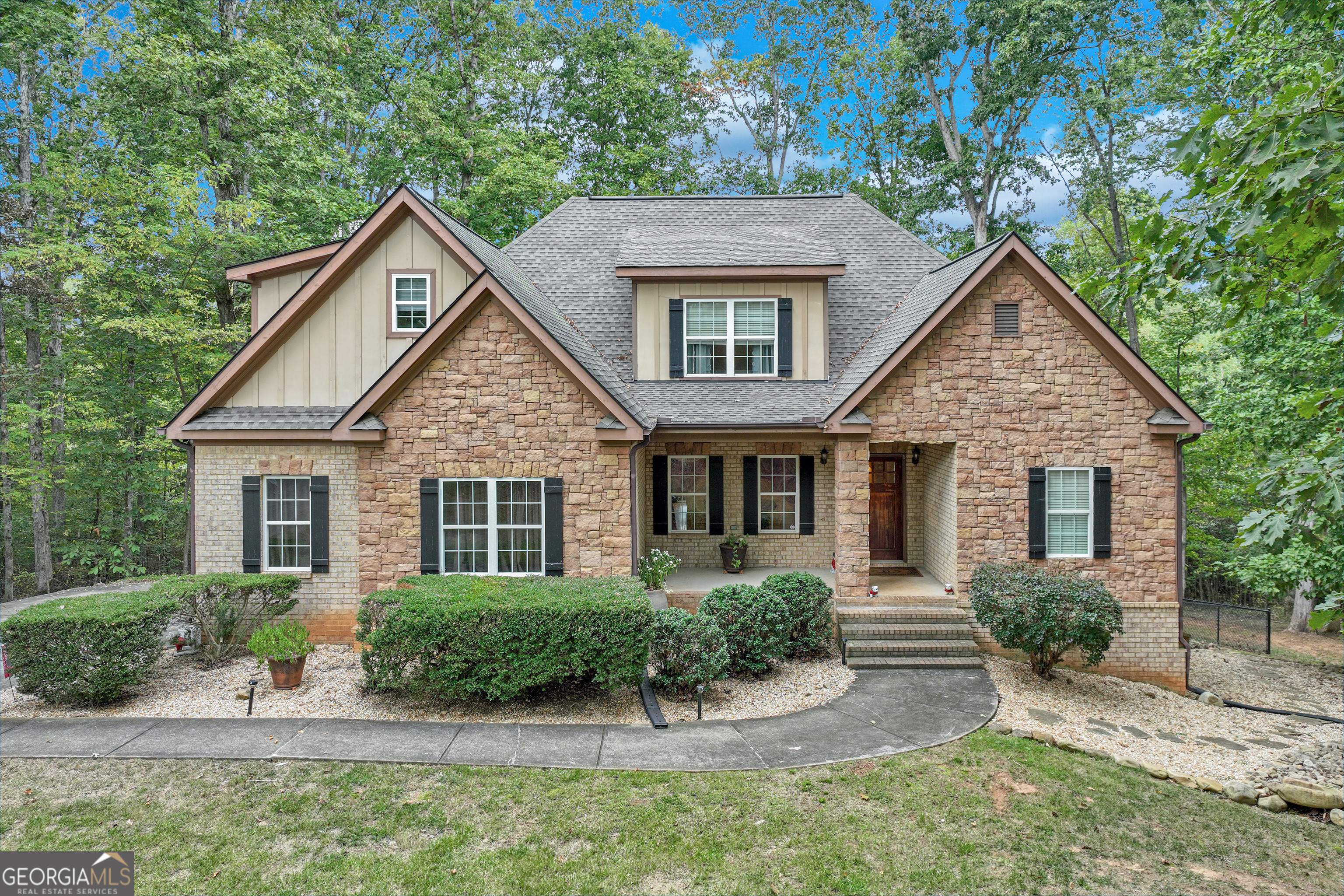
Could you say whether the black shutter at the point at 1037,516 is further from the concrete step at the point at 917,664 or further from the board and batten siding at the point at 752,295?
the board and batten siding at the point at 752,295

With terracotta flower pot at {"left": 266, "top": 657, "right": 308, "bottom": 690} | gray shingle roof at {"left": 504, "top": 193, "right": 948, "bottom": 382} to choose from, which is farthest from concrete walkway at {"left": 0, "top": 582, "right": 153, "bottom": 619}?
gray shingle roof at {"left": 504, "top": 193, "right": 948, "bottom": 382}

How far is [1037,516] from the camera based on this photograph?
10539mm

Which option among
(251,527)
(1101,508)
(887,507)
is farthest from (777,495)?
(251,527)

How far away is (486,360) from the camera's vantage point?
10.1 meters

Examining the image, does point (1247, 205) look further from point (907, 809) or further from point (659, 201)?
point (659, 201)

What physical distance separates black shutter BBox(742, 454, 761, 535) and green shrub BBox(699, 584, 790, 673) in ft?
12.0

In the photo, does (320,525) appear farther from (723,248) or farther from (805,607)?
(723,248)

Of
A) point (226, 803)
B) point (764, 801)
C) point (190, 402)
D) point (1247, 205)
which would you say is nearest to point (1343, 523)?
point (1247, 205)

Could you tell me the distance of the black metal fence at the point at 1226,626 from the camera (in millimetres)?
15383

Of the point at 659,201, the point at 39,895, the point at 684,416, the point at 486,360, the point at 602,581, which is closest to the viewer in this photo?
the point at 39,895

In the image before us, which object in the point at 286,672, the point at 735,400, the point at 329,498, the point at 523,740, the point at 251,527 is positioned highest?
the point at 735,400

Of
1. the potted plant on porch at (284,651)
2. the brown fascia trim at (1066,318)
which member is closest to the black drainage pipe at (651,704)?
the potted plant on porch at (284,651)

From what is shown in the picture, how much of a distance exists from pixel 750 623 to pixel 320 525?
7.09 metres

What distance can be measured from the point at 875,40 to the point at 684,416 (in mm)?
20528
